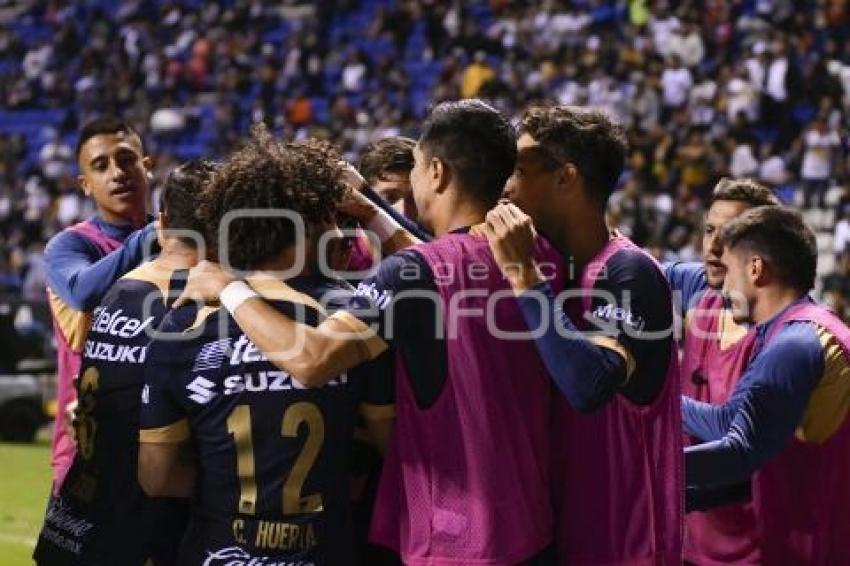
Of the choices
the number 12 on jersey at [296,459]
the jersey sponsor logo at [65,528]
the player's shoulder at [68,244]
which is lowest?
the jersey sponsor logo at [65,528]

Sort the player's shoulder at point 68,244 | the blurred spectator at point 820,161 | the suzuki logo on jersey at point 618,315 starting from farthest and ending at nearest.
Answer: the blurred spectator at point 820,161 < the player's shoulder at point 68,244 < the suzuki logo on jersey at point 618,315

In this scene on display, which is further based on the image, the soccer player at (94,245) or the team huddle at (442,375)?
the soccer player at (94,245)

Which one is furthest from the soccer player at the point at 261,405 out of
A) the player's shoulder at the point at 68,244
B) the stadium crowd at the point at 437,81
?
the stadium crowd at the point at 437,81

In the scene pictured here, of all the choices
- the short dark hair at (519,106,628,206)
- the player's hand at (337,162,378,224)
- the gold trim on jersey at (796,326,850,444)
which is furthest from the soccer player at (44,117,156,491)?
the gold trim on jersey at (796,326,850,444)

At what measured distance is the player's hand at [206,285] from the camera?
3926 millimetres

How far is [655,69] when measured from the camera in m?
20.2

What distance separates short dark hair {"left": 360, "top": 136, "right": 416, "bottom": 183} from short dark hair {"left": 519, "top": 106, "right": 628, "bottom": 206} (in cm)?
170

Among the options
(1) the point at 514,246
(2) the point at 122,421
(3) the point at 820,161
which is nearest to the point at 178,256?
(2) the point at 122,421

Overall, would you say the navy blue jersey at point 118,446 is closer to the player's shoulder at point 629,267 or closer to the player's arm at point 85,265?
the player's arm at point 85,265

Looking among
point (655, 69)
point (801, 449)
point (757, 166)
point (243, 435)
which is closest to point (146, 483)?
point (243, 435)

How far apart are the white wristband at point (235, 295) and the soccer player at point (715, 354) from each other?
153 cm

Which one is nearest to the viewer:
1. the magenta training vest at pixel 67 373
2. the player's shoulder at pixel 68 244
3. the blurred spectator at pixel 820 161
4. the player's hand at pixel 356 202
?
the player's hand at pixel 356 202

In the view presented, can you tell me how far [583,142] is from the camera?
12.7 ft

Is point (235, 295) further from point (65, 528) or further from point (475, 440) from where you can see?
point (65, 528)
